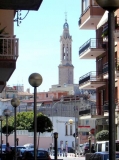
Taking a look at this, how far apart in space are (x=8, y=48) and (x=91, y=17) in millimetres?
31171

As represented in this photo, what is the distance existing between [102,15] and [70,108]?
77.7 meters

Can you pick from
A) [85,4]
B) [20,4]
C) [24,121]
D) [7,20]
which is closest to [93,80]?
[85,4]

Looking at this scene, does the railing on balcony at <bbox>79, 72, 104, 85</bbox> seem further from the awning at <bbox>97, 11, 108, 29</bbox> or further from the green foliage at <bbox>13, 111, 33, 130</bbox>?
the green foliage at <bbox>13, 111, 33, 130</bbox>

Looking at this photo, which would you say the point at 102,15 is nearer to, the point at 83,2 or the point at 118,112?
the point at 83,2

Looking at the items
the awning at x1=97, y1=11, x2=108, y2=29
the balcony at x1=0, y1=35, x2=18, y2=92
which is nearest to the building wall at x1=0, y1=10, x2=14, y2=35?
the balcony at x1=0, y1=35, x2=18, y2=92

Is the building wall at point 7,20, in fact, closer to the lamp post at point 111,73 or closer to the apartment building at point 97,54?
the lamp post at point 111,73

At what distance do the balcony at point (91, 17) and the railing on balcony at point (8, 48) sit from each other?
102 ft

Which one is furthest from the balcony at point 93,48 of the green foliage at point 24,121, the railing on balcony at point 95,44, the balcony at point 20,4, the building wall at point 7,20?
the green foliage at point 24,121

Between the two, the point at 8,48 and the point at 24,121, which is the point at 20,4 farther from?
the point at 24,121

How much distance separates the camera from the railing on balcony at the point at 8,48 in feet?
67.5

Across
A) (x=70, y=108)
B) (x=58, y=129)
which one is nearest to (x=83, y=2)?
(x=58, y=129)

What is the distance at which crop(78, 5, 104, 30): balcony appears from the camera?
169 ft

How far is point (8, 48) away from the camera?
823 inches

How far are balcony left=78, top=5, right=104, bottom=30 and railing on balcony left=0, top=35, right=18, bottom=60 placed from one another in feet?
102
